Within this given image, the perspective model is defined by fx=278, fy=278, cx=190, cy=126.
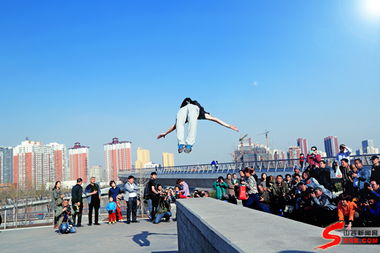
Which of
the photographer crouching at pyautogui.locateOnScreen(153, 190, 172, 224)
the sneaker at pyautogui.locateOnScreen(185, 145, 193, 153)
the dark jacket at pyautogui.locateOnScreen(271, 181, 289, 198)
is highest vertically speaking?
the sneaker at pyautogui.locateOnScreen(185, 145, 193, 153)

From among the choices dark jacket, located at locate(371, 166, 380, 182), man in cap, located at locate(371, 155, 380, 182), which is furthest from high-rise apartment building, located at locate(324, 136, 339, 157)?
dark jacket, located at locate(371, 166, 380, 182)

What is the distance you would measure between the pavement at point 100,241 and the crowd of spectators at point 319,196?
249 centimetres

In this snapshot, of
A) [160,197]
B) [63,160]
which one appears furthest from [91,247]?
[63,160]

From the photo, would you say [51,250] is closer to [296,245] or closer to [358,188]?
[296,245]

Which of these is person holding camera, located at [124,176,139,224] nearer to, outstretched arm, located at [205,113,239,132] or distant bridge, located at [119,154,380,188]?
outstretched arm, located at [205,113,239,132]

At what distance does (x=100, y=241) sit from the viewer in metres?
8.32

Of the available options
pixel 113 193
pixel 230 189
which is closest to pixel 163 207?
pixel 113 193

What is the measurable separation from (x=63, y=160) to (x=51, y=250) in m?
124

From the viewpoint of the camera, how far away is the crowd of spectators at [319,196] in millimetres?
5984

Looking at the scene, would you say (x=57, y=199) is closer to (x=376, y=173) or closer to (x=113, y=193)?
(x=113, y=193)

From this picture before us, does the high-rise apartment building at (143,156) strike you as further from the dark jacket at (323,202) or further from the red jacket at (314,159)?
the dark jacket at (323,202)

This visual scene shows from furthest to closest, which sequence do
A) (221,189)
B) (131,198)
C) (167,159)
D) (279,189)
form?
(167,159) → (131,198) → (221,189) → (279,189)

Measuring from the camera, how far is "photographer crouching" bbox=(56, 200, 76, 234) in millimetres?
10002

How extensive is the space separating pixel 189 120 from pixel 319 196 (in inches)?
157
